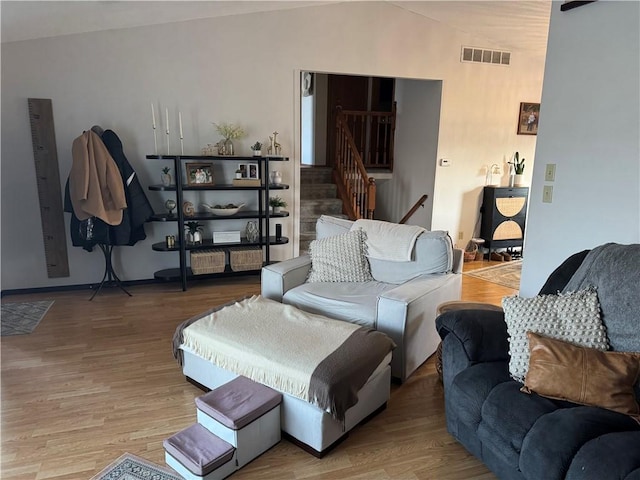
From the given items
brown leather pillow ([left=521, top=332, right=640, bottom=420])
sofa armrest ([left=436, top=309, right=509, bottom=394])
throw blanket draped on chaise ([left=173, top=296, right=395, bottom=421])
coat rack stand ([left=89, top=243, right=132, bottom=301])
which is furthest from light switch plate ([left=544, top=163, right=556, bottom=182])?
coat rack stand ([left=89, top=243, right=132, bottom=301])

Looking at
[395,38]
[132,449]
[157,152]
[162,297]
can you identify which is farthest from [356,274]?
[395,38]

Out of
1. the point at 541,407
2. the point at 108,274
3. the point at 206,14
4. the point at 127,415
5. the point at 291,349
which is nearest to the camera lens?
the point at 541,407

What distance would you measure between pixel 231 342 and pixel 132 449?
26.3 inches

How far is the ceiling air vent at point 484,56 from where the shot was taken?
5.15 metres

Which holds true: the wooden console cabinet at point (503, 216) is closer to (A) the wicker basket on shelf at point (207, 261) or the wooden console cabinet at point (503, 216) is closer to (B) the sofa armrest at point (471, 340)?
(A) the wicker basket on shelf at point (207, 261)

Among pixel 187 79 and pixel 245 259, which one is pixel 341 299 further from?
pixel 187 79

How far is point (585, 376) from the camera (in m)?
1.62

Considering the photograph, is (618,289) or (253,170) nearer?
(618,289)

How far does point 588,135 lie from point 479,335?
5.15 ft

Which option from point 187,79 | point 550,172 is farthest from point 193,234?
point 550,172

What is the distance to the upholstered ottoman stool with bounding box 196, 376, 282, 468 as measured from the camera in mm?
1821

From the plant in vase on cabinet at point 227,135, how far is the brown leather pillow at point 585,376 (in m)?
3.43

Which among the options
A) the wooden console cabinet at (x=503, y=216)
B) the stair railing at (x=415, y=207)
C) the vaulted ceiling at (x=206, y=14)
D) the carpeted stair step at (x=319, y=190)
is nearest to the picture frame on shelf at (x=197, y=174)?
the vaulted ceiling at (x=206, y=14)

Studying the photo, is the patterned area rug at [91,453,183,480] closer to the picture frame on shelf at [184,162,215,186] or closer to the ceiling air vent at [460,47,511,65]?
the picture frame on shelf at [184,162,215,186]
